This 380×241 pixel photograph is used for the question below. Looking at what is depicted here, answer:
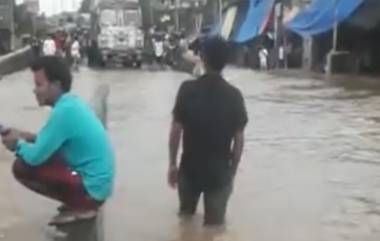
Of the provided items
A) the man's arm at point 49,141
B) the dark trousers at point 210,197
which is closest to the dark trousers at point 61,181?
the man's arm at point 49,141

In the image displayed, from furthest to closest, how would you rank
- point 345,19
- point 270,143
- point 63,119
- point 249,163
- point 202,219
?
point 345,19, point 270,143, point 249,163, point 202,219, point 63,119

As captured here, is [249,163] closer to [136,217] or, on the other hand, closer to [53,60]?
[136,217]

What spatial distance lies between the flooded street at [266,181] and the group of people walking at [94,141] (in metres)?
0.70

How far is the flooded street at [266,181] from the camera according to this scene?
24.8 feet

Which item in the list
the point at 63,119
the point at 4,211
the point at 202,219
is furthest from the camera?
the point at 4,211

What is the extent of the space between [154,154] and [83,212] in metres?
6.02

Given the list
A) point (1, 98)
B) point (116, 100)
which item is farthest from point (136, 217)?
point (1, 98)

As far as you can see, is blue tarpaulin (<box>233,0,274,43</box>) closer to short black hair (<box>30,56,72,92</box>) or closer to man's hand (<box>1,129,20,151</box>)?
short black hair (<box>30,56,72,92</box>)

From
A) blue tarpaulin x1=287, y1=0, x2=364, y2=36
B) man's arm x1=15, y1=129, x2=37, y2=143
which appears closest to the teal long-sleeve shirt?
man's arm x1=15, y1=129, x2=37, y2=143

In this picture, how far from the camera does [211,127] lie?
680 cm

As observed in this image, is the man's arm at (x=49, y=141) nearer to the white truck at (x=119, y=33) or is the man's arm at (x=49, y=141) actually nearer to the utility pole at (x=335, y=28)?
Result: the utility pole at (x=335, y=28)

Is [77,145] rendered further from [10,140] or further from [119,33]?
[119,33]

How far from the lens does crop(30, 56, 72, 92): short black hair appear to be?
5633 mm

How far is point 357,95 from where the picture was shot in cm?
2066
